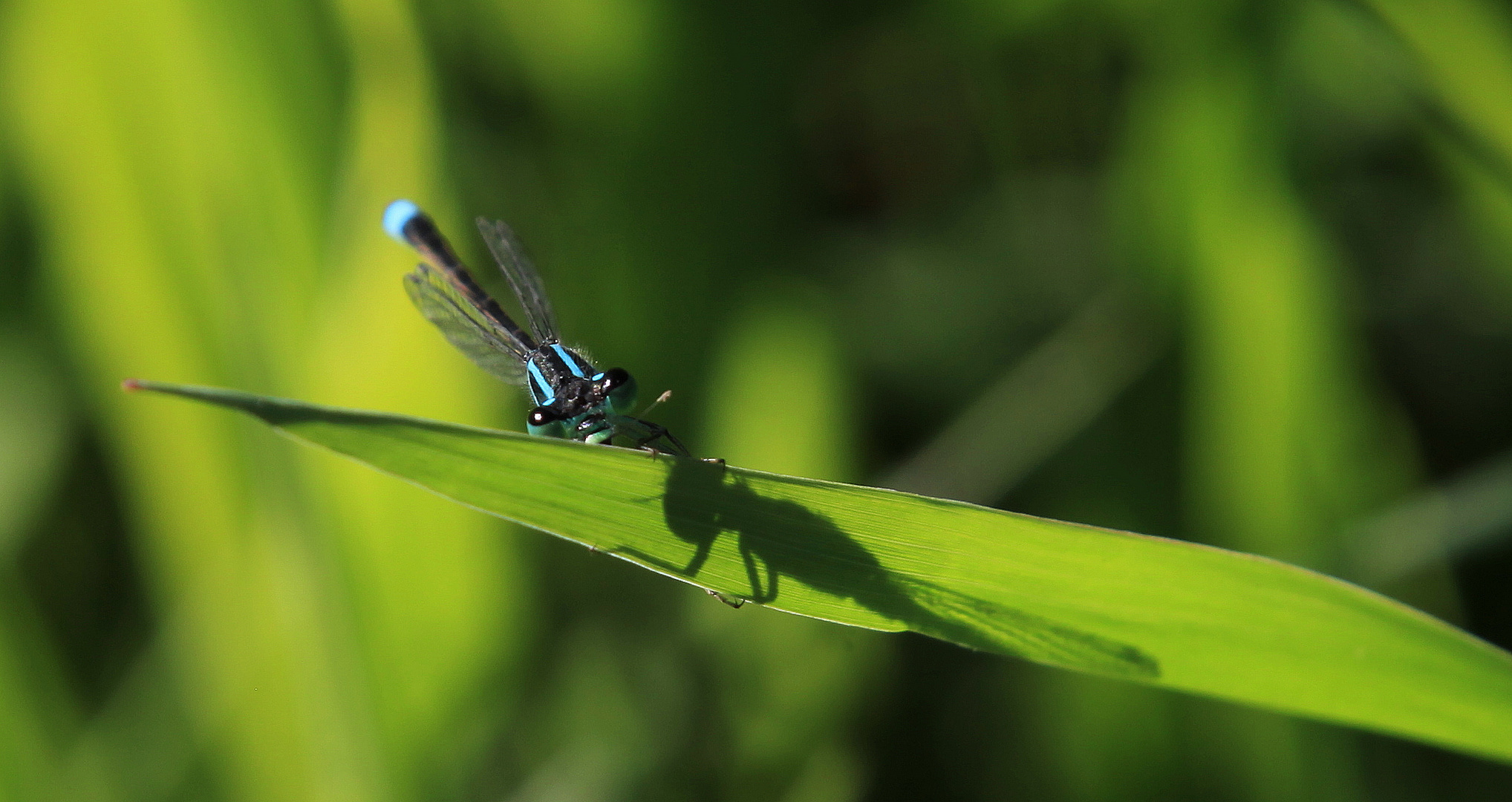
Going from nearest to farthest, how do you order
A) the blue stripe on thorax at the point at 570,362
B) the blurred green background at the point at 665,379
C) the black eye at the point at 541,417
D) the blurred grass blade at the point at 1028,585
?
the blurred grass blade at the point at 1028,585, the black eye at the point at 541,417, the blue stripe on thorax at the point at 570,362, the blurred green background at the point at 665,379

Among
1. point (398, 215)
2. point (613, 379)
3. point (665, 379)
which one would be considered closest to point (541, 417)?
point (613, 379)

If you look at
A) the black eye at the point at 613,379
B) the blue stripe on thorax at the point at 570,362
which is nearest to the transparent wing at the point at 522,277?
the blue stripe on thorax at the point at 570,362

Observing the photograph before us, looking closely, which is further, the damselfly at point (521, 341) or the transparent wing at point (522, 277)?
the transparent wing at point (522, 277)

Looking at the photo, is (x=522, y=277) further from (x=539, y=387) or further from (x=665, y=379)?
(x=665, y=379)

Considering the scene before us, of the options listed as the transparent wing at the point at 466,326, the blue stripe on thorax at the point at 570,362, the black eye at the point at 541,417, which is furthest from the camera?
the transparent wing at the point at 466,326

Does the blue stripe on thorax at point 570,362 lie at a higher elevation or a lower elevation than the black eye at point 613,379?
Result: higher

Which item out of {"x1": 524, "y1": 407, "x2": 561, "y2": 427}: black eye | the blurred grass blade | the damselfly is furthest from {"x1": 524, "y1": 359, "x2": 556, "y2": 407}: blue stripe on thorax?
the blurred grass blade

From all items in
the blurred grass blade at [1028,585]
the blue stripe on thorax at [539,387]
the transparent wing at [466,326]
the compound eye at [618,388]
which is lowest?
the blurred grass blade at [1028,585]

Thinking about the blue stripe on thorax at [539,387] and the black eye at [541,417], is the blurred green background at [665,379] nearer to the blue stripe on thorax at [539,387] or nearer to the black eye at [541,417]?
the blue stripe on thorax at [539,387]

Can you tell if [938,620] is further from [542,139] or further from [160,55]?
[542,139]
